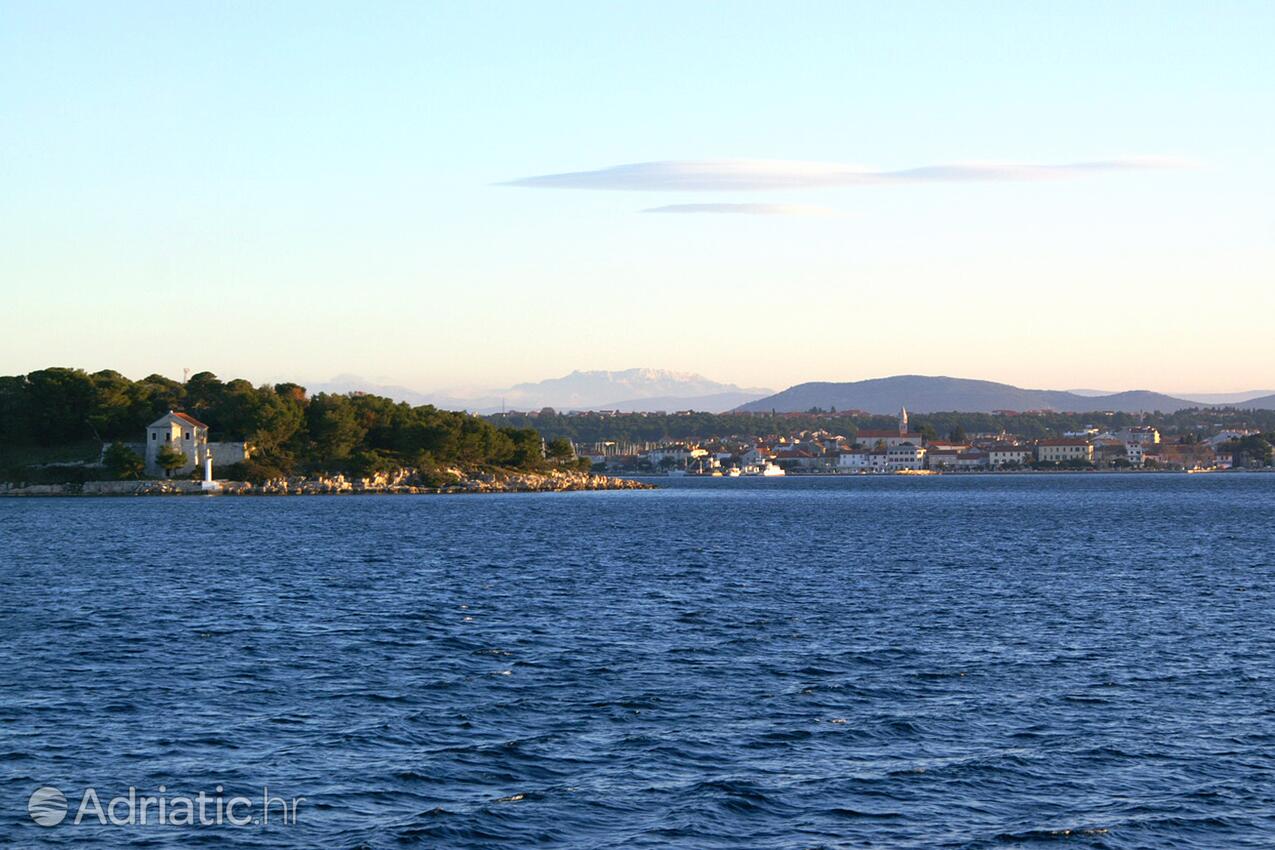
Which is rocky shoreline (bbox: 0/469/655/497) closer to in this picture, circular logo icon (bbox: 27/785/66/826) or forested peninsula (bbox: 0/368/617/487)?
forested peninsula (bbox: 0/368/617/487)

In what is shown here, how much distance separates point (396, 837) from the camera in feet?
56.1

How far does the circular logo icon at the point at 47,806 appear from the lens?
694 inches

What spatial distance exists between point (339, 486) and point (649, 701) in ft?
365

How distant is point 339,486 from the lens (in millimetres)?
132750

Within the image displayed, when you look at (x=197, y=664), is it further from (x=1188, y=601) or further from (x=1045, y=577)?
(x=1045, y=577)

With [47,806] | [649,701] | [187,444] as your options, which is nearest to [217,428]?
[187,444]

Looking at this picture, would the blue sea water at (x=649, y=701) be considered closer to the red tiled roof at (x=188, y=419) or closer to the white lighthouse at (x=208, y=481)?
the white lighthouse at (x=208, y=481)

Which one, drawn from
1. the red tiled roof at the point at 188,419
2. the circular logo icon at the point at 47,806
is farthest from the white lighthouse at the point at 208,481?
the circular logo icon at the point at 47,806

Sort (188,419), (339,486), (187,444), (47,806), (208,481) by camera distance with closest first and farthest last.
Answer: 1. (47,806)
2. (208,481)
3. (188,419)
4. (187,444)
5. (339,486)

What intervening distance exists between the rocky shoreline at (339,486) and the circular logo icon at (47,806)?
106999 millimetres

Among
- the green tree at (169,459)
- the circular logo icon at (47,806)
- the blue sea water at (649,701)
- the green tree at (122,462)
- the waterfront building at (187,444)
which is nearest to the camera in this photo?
the circular logo icon at (47,806)

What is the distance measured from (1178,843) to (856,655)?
13602 mm

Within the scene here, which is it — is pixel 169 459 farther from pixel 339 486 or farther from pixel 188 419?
pixel 339 486

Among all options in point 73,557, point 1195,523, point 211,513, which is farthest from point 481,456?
point 73,557
